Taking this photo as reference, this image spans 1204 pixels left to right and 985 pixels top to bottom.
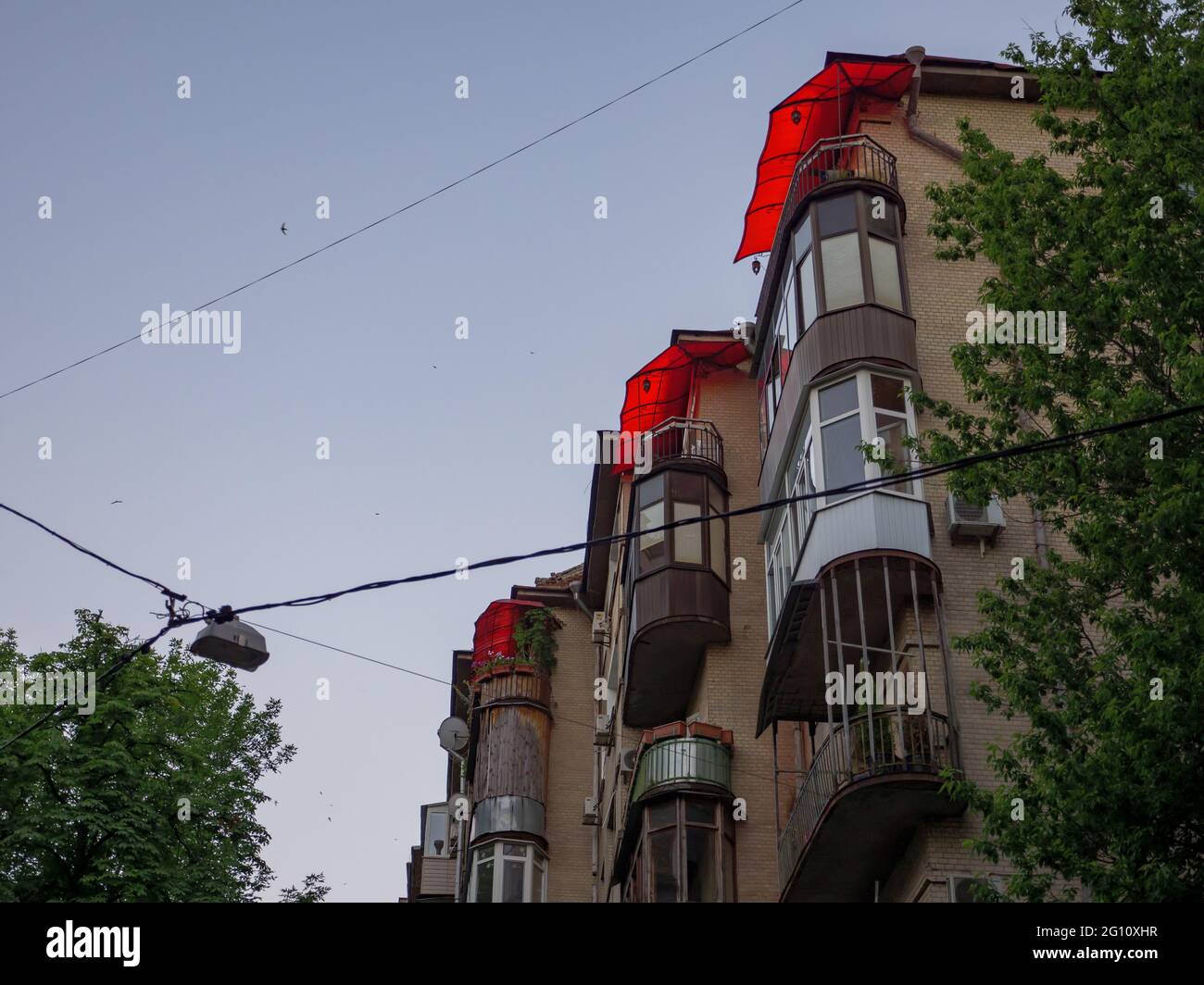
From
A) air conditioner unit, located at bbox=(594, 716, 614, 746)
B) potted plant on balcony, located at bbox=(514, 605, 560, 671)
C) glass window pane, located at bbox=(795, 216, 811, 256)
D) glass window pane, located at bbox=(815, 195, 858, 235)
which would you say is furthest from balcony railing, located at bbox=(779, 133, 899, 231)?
potted plant on balcony, located at bbox=(514, 605, 560, 671)

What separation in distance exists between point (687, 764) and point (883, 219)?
8835mm

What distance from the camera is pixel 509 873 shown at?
3262 centimetres

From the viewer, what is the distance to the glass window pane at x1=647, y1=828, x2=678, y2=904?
74.2ft

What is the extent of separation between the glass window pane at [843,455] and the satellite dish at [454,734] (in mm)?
22859

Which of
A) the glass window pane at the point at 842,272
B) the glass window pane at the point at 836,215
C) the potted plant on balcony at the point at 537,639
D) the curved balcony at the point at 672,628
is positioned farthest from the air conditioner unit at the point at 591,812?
the glass window pane at the point at 836,215

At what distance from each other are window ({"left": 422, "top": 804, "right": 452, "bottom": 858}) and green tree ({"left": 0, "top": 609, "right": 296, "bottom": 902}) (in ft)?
33.6

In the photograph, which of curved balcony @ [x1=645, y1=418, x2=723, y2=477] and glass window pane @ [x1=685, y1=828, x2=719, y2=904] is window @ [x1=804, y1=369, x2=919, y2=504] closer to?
glass window pane @ [x1=685, y1=828, x2=719, y2=904]

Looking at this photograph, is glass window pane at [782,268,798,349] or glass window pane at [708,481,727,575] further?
glass window pane at [708,481,727,575]

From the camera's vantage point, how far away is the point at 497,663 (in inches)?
1423

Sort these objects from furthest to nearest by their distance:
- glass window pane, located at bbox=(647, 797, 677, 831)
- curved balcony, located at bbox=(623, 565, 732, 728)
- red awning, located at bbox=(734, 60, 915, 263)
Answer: curved balcony, located at bbox=(623, 565, 732, 728) → red awning, located at bbox=(734, 60, 915, 263) → glass window pane, located at bbox=(647, 797, 677, 831)

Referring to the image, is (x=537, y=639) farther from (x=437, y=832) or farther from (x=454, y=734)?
(x=437, y=832)

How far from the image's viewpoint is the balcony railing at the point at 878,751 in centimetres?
1683

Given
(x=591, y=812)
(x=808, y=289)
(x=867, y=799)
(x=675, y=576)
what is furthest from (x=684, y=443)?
(x=867, y=799)

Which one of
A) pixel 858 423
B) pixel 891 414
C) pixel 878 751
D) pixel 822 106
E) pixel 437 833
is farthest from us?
pixel 437 833
